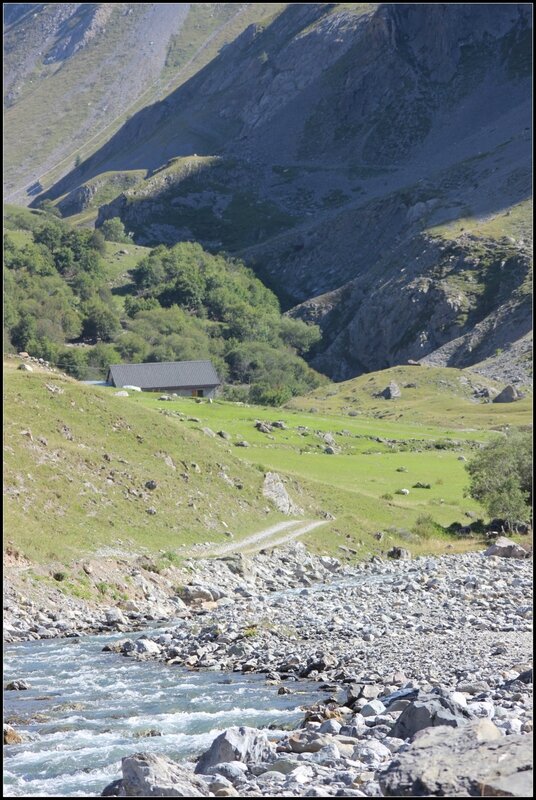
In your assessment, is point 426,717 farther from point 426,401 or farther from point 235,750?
point 426,401

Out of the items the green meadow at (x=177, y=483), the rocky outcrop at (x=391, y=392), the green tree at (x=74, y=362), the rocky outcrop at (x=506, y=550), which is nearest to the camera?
the green meadow at (x=177, y=483)

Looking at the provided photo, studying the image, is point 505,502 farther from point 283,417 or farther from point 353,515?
point 283,417

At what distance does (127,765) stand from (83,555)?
30203 millimetres

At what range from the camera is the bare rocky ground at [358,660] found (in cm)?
1809

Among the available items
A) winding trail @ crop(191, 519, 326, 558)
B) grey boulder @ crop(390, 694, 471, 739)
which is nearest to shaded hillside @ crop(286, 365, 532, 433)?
winding trail @ crop(191, 519, 326, 558)

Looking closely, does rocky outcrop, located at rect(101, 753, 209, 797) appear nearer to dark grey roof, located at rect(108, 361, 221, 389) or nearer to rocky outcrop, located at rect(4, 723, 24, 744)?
rocky outcrop, located at rect(4, 723, 24, 744)

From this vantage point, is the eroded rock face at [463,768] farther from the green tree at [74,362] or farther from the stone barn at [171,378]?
the green tree at [74,362]

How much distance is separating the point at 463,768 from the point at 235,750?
5.88m

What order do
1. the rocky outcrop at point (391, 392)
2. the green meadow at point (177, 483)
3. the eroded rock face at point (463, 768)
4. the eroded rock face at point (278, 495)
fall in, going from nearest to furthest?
the eroded rock face at point (463, 768) → the green meadow at point (177, 483) → the eroded rock face at point (278, 495) → the rocky outcrop at point (391, 392)

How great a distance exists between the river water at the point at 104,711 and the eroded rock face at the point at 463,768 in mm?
6066

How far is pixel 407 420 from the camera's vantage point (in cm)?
13438

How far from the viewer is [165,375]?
431ft

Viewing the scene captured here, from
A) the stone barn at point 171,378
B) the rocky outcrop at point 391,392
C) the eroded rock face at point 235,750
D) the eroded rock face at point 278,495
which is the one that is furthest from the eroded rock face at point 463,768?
the rocky outcrop at point 391,392

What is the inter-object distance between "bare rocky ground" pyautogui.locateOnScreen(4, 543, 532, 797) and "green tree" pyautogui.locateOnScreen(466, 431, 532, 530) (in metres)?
7.92
